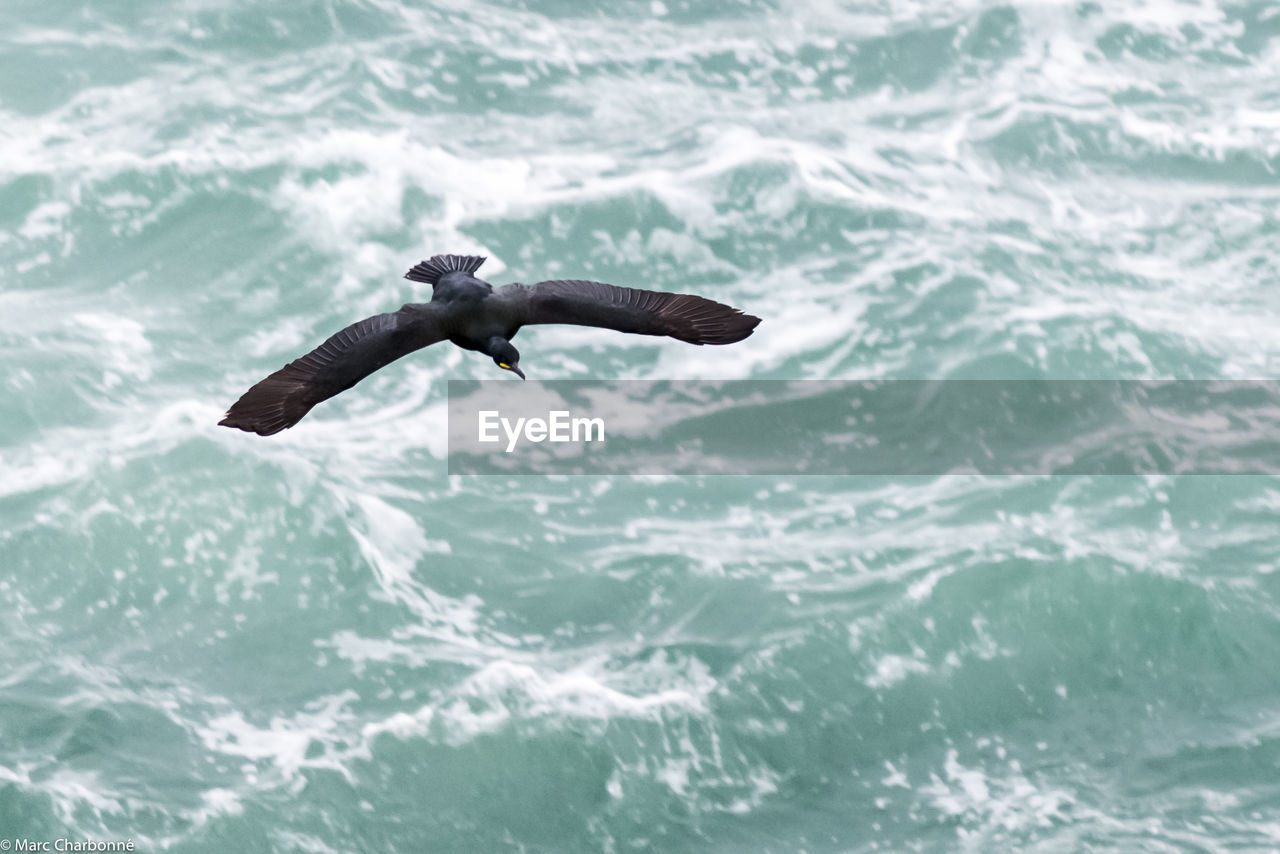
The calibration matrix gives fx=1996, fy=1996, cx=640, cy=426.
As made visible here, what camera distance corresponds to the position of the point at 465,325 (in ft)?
55.0

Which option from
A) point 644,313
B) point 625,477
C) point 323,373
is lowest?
point 625,477

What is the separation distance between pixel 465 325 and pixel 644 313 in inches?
61.5

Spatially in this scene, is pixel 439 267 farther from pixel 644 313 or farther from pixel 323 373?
pixel 644 313

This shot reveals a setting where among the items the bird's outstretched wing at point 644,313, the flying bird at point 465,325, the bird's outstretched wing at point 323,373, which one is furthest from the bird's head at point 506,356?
the bird's outstretched wing at point 323,373

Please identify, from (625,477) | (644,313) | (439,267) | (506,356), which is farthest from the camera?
(625,477)

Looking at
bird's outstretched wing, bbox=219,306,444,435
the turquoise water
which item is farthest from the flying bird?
the turquoise water

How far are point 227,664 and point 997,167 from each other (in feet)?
53.0

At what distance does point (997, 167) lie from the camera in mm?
33875

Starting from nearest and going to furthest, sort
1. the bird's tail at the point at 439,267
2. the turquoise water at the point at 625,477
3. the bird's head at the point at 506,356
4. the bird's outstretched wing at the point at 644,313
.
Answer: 1. the bird's head at the point at 506,356
2. the bird's outstretched wing at the point at 644,313
3. the bird's tail at the point at 439,267
4. the turquoise water at the point at 625,477

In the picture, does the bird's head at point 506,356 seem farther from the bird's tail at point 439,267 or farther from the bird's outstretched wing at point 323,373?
the bird's tail at point 439,267

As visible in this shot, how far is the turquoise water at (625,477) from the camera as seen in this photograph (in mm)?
23375

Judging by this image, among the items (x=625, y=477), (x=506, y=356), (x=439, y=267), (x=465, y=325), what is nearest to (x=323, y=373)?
(x=465, y=325)

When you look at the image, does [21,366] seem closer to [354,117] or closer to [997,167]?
[354,117]

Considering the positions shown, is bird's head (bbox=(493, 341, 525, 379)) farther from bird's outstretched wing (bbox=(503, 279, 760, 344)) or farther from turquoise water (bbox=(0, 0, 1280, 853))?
turquoise water (bbox=(0, 0, 1280, 853))
